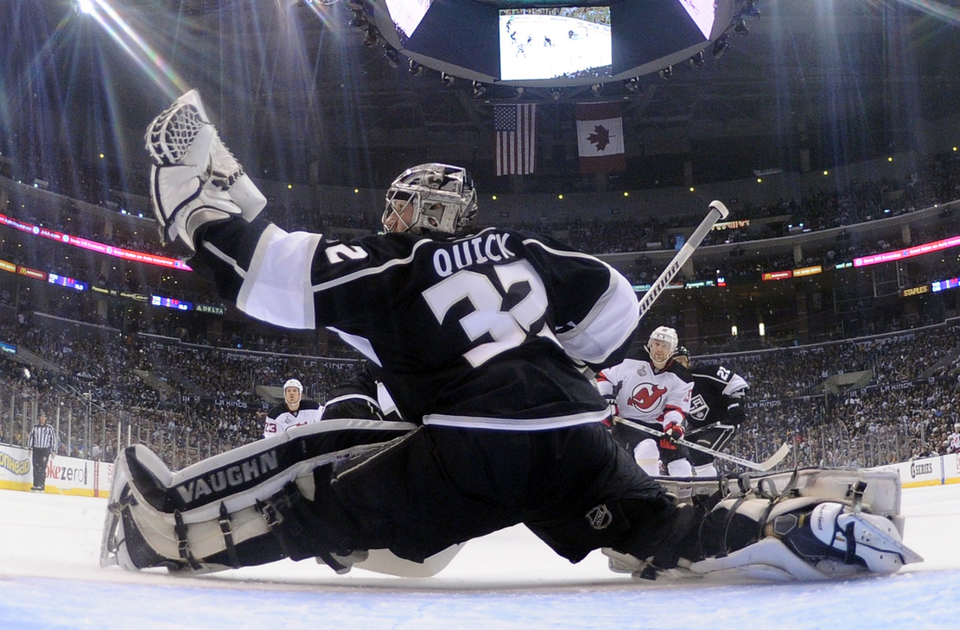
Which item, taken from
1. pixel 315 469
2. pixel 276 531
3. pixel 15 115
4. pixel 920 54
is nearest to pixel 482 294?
pixel 315 469

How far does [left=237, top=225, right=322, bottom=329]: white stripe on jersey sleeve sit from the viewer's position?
2016 millimetres

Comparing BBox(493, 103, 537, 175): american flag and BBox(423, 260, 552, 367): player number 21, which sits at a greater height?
BBox(493, 103, 537, 175): american flag

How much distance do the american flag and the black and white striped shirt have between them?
930 cm

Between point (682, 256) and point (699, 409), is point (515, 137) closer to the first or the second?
point (699, 409)

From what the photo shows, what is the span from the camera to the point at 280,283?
6.63ft

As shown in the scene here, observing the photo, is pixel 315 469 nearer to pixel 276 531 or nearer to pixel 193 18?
pixel 276 531

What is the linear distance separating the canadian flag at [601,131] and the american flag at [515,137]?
1720 millimetres

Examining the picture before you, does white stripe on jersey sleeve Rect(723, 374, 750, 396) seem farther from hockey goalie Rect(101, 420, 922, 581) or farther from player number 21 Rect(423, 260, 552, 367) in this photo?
player number 21 Rect(423, 260, 552, 367)

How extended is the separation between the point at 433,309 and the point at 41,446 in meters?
9.59

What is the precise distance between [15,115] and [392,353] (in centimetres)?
1899

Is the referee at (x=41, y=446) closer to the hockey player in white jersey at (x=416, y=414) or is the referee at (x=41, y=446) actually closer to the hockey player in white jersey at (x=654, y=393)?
the hockey player in white jersey at (x=654, y=393)

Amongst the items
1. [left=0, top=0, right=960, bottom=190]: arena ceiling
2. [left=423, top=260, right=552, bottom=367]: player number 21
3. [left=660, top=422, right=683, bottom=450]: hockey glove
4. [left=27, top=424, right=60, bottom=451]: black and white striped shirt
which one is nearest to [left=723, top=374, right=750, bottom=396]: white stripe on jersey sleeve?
[left=660, top=422, right=683, bottom=450]: hockey glove

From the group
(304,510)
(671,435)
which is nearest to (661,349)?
(671,435)

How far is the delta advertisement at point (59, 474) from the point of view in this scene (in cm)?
937
